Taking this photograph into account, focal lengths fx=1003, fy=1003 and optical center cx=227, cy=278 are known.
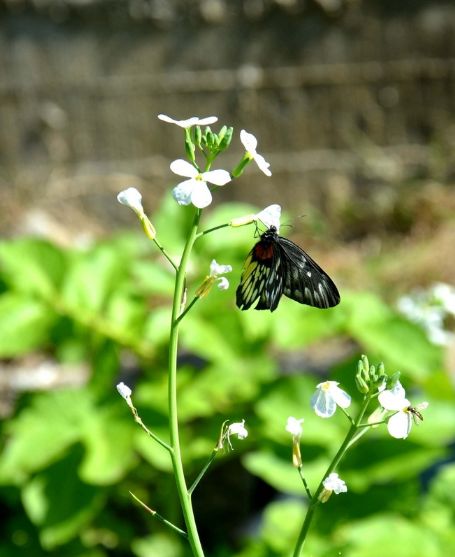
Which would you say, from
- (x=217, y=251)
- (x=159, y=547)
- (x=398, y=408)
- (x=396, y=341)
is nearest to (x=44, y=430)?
(x=159, y=547)

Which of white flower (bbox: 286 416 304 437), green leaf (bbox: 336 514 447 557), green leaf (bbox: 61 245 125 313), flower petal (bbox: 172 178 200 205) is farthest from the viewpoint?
green leaf (bbox: 61 245 125 313)

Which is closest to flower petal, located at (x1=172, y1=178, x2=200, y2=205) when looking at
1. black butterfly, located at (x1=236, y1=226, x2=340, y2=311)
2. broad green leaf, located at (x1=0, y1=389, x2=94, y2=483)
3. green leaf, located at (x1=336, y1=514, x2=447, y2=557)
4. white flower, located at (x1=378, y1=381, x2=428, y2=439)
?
black butterfly, located at (x1=236, y1=226, x2=340, y2=311)

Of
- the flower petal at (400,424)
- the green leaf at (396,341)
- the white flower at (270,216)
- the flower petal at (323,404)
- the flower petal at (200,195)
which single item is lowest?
the green leaf at (396,341)

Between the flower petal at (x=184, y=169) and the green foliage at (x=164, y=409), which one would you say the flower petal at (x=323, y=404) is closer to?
the flower petal at (x=184, y=169)

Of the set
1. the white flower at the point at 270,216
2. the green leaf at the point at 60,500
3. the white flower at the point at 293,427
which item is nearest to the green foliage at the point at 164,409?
the green leaf at the point at 60,500

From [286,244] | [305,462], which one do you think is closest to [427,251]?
[305,462]

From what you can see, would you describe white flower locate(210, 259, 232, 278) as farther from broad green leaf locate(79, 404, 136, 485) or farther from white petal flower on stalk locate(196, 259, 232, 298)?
broad green leaf locate(79, 404, 136, 485)

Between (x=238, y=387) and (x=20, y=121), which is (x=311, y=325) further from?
(x=20, y=121)

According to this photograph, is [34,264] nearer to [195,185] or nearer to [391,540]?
[391,540]
